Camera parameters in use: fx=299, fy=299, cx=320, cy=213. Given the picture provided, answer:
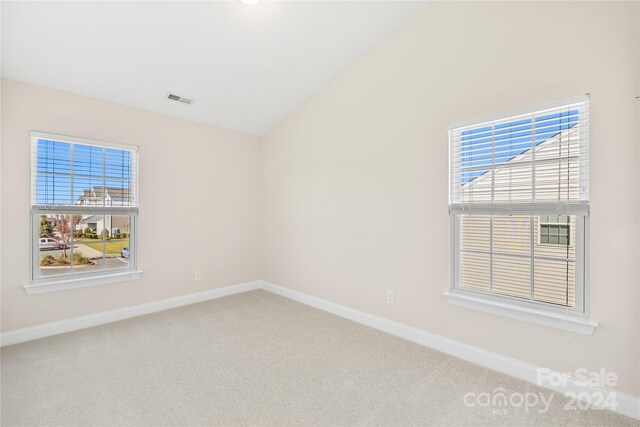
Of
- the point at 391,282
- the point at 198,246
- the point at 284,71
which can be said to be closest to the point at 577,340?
the point at 391,282

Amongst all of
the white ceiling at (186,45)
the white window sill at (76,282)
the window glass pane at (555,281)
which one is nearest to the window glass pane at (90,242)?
the white window sill at (76,282)

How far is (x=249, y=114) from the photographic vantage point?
4.15 metres

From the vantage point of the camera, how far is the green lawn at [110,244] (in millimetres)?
3317

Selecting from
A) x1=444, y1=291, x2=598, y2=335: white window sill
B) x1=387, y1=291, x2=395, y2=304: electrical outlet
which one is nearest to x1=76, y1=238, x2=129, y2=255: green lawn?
x1=387, y1=291, x2=395, y2=304: electrical outlet

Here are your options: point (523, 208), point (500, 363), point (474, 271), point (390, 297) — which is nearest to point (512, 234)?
point (523, 208)

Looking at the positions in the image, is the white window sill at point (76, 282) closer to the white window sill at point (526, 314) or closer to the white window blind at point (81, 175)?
the white window blind at point (81, 175)

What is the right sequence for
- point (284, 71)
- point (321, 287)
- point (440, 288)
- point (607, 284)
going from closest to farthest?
point (607, 284) → point (440, 288) → point (284, 71) → point (321, 287)

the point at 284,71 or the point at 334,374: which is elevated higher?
the point at 284,71

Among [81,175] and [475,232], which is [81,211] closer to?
[81,175]

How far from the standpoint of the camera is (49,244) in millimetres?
3072

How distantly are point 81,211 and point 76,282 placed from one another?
0.76 metres

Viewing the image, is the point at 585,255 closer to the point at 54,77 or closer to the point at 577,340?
the point at 577,340

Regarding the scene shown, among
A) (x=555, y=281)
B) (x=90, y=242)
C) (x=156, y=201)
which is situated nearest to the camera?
(x=555, y=281)

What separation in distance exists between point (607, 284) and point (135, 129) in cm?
463
